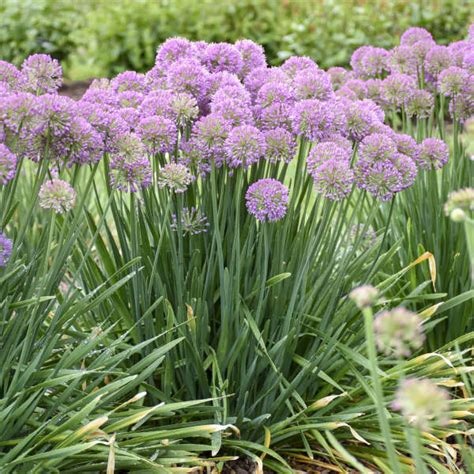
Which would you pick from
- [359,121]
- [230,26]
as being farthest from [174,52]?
[230,26]

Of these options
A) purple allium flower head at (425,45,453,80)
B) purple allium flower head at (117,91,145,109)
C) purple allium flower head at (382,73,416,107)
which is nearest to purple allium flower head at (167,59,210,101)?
purple allium flower head at (117,91,145,109)

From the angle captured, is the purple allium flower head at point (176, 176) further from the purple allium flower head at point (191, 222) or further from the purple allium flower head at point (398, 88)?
the purple allium flower head at point (398, 88)

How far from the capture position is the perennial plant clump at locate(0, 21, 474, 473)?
2232 millimetres

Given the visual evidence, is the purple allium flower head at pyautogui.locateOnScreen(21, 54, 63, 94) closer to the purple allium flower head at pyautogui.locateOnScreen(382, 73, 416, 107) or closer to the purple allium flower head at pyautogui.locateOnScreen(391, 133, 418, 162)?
the purple allium flower head at pyautogui.locateOnScreen(391, 133, 418, 162)

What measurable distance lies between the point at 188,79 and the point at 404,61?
1294mm

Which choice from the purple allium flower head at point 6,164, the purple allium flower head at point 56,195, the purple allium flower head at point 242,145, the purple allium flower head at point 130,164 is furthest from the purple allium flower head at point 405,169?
the purple allium flower head at point 6,164

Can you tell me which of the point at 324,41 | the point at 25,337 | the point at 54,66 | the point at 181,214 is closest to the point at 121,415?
the point at 25,337

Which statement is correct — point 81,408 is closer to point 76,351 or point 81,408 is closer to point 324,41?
point 76,351

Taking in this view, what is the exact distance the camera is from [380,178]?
91.8 inches

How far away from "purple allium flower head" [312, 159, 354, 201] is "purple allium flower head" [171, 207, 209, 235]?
47 centimetres

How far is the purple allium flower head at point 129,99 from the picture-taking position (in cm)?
261

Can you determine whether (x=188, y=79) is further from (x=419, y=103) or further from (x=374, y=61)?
(x=374, y=61)

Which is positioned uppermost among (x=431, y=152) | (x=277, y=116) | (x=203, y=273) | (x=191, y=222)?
(x=277, y=116)

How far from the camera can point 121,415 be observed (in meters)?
2.39
